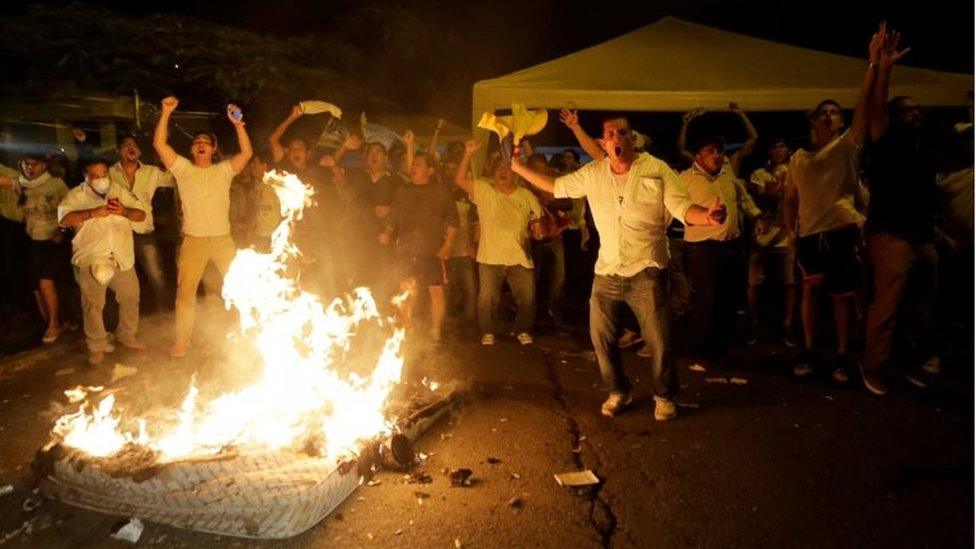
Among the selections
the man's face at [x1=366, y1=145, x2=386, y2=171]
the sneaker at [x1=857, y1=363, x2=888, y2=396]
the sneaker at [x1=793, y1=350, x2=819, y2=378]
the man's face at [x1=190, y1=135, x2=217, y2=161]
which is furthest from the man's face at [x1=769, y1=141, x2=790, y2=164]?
the man's face at [x1=190, y1=135, x2=217, y2=161]

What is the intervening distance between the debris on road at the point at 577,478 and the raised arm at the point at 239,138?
4740mm

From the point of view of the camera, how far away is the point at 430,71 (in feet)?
58.5

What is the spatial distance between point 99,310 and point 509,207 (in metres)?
4.48

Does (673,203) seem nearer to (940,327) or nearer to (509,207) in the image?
(509,207)

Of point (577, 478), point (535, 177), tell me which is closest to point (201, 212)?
point (535, 177)

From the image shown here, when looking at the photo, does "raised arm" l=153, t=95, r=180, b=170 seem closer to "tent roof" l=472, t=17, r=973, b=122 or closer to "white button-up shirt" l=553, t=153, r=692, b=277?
"tent roof" l=472, t=17, r=973, b=122

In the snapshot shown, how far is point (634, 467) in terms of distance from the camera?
4.68 metres

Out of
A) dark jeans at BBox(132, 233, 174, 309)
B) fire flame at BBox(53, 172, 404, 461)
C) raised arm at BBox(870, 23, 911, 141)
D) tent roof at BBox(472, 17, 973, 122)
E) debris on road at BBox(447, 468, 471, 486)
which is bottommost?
debris on road at BBox(447, 468, 471, 486)

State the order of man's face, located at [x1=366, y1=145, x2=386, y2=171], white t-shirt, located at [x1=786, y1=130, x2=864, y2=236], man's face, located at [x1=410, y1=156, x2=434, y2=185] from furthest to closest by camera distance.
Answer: man's face, located at [x1=366, y1=145, x2=386, y2=171] < man's face, located at [x1=410, y1=156, x2=434, y2=185] < white t-shirt, located at [x1=786, y1=130, x2=864, y2=236]

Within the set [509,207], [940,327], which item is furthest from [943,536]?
[940,327]

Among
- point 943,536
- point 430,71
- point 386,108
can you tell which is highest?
point 430,71

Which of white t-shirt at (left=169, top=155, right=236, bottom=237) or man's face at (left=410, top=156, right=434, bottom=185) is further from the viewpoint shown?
man's face at (left=410, top=156, right=434, bottom=185)

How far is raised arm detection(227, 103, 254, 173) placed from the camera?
694 centimetres

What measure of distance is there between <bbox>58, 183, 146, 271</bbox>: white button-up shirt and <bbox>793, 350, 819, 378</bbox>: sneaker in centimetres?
690
